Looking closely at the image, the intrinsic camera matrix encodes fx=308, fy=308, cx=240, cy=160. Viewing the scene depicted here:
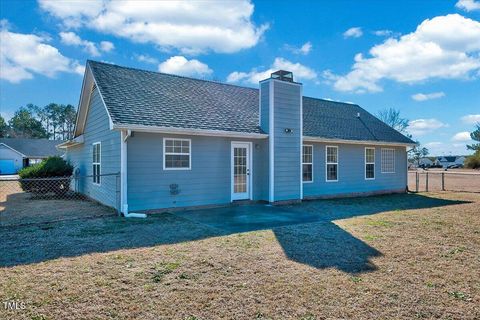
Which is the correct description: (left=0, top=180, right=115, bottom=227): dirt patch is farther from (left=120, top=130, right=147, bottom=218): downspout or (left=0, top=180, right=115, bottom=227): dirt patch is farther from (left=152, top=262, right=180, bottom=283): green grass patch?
(left=152, top=262, right=180, bottom=283): green grass patch

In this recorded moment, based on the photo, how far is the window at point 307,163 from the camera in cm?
1288

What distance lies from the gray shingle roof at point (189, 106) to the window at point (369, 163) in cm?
65

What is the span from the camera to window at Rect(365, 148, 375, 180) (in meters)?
15.0

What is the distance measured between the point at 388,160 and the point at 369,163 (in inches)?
63.5

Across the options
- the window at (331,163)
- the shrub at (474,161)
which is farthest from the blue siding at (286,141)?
the shrub at (474,161)

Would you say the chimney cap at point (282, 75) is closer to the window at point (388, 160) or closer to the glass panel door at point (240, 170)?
the glass panel door at point (240, 170)

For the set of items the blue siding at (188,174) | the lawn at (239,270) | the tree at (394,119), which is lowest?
the lawn at (239,270)

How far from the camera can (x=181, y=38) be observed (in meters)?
16.1

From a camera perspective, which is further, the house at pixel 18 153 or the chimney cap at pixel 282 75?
the house at pixel 18 153

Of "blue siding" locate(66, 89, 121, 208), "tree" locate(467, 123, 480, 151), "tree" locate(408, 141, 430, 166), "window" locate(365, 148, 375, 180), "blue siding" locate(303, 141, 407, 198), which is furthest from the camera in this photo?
"tree" locate(408, 141, 430, 166)

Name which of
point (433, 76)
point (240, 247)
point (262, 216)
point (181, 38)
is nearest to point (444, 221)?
point (262, 216)

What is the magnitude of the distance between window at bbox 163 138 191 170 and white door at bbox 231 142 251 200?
1749mm

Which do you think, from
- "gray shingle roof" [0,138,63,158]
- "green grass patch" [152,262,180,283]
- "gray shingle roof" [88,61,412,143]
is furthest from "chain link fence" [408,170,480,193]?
"gray shingle roof" [0,138,63,158]

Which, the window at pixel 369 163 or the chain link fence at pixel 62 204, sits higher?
the window at pixel 369 163
